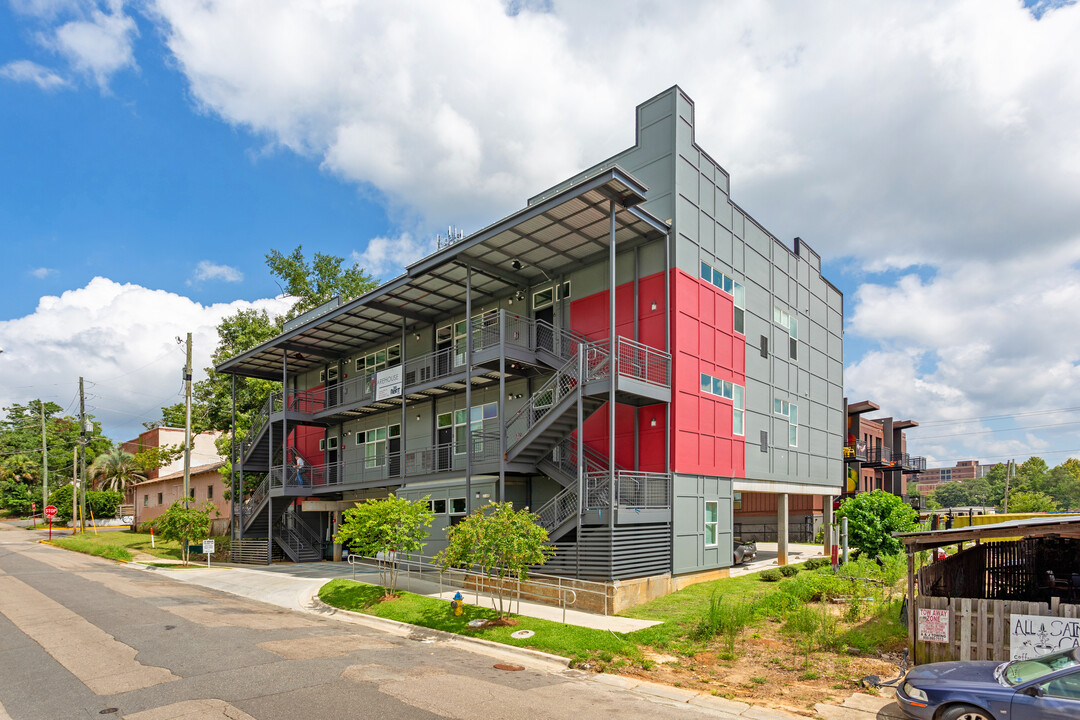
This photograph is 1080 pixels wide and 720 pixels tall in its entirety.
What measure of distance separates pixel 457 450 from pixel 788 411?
14871 millimetres

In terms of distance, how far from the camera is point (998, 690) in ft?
27.1

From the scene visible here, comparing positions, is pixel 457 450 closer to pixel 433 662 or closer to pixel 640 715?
pixel 433 662

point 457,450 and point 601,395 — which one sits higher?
point 601,395

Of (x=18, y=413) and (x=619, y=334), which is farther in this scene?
(x=18, y=413)

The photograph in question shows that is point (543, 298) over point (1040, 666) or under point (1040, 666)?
over

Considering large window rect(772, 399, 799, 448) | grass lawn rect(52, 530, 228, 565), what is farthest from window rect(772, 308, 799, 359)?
grass lawn rect(52, 530, 228, 565)

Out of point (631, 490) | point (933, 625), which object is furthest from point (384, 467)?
point (933, 625)

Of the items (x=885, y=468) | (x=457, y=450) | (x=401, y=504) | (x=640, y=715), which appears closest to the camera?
(x=640, y=715)

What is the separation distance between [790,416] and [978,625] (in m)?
19.8

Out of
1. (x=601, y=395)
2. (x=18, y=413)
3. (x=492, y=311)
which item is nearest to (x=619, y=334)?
(x=601, y=395)

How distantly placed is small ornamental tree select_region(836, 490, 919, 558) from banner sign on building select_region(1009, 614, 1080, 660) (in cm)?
1224

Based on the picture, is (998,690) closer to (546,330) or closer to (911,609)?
(911,609)

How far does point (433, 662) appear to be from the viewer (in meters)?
13.3

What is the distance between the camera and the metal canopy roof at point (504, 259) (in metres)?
19.7
